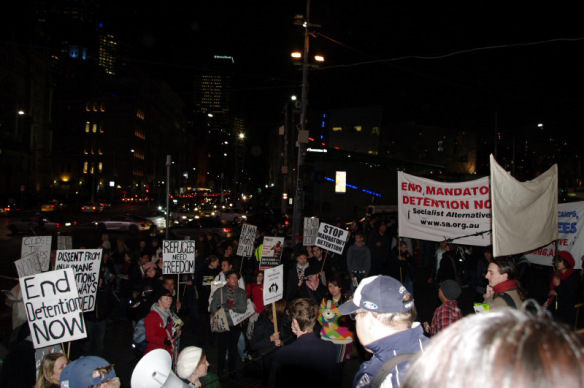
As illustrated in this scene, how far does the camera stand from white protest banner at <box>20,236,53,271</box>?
31.1 feet

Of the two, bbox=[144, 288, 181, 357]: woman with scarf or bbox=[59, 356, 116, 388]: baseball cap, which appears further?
bbox=[144, 288, 181, 357]: woman with scarf

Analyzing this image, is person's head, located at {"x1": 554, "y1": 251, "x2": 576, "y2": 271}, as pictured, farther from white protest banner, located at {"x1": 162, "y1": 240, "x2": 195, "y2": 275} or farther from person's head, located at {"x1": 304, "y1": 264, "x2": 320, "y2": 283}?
white protest banner, located at {"x1": 162, "y1": 240, "x2": 195, "y2": 275}

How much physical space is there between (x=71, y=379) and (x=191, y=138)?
164534 millimetres

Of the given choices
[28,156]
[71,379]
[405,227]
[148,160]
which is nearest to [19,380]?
[71,379]

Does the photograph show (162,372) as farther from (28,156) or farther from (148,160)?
(148,160)

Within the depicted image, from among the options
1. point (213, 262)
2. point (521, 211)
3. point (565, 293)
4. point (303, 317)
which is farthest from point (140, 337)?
point (565, 293)

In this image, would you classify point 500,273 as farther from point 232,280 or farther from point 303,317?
point 232,280

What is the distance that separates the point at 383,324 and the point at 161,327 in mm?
4002

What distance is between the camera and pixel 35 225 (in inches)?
1155

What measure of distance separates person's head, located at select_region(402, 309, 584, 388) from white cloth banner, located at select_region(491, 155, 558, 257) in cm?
492

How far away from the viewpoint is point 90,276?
720 centimetres

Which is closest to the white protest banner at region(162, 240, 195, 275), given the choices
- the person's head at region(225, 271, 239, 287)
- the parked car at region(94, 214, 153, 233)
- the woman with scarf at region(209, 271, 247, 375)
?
the person's head at region(225, 271, 239, 287)

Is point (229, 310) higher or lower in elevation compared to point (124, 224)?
higher

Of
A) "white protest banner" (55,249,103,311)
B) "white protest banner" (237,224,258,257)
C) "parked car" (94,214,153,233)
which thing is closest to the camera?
"white protest banner" (55,249,103,311)
